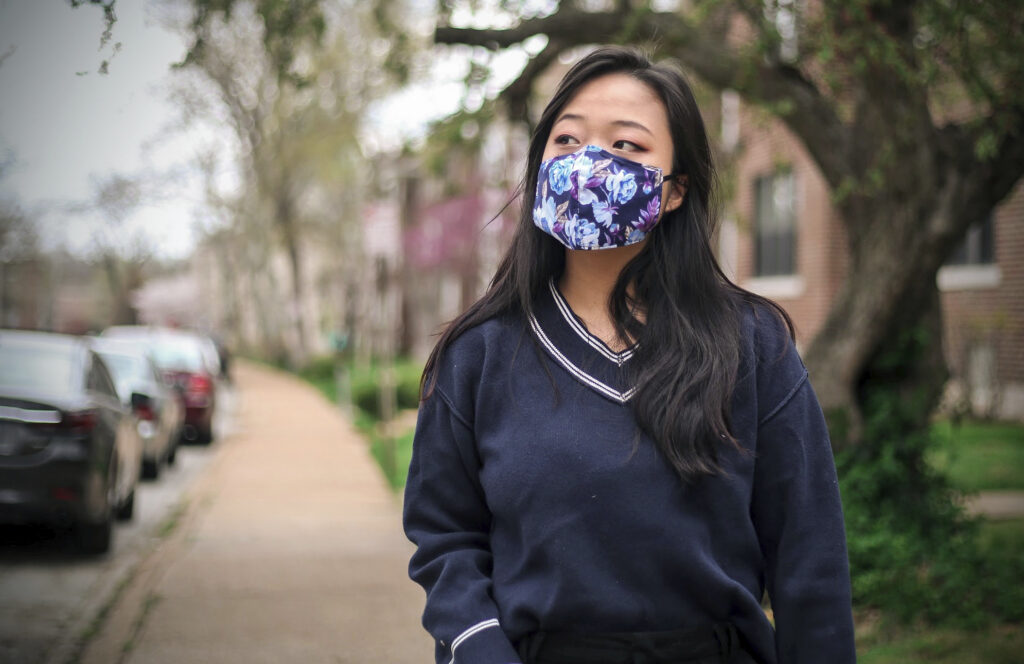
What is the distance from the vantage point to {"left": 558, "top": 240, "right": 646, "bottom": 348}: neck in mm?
2320

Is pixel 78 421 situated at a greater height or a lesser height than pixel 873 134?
lesser

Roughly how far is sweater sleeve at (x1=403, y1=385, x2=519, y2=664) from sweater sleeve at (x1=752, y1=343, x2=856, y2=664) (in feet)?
1.86

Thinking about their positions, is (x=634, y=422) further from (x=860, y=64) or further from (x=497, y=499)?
(x=860, y=64)

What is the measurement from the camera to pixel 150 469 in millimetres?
13125

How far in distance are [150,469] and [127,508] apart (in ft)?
10.4

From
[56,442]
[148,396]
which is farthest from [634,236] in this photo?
[148,396]

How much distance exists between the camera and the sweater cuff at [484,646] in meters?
2.05

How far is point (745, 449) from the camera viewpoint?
83.7 inches

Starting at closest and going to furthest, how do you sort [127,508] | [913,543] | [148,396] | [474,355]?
[474,355]
[913,543]
[127,508]
[148,396]

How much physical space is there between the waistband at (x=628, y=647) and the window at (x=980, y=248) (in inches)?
576

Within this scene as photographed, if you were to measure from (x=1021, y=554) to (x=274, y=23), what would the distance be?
5776mm

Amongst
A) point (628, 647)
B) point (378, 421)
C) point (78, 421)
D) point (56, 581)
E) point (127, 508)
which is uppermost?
point (628, 647)

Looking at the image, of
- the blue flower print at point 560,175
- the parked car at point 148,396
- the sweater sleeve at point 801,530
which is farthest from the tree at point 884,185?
the parked car at point 148,396

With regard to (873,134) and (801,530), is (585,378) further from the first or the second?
(873,134)
